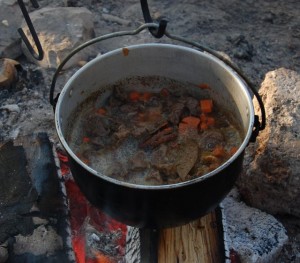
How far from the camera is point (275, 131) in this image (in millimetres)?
2156

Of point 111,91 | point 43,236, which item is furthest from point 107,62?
point 43,236

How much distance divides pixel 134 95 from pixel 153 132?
0.24 metres

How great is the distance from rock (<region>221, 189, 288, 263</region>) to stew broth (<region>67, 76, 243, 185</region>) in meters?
0.42

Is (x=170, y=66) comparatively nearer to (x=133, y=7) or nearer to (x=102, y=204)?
(x=102, y=204)

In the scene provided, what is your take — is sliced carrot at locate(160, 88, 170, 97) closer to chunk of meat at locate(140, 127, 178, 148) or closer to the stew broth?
the stew broth

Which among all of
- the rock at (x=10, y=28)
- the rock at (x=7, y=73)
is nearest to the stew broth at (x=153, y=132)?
the rock at (x=7, y=73)

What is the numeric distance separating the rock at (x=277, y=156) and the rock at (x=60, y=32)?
138 centimetres

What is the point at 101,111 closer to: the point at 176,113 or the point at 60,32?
the point at 176,113

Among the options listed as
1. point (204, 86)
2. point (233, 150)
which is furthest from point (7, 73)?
point (233, 150)

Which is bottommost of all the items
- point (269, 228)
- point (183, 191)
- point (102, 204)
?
point (269, 228)

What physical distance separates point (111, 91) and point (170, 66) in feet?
1.00

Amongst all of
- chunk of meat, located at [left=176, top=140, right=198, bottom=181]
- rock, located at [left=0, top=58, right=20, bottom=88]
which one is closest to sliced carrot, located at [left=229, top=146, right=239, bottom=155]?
chunk of meat, located at [left=176, top=140, right=198, bottom=181]

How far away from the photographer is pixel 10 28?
10.8 feet

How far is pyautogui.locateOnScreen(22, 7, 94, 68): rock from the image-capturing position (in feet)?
10.2
